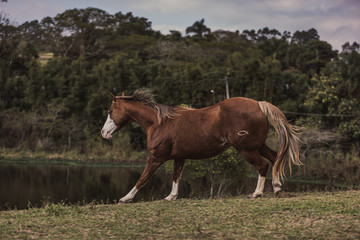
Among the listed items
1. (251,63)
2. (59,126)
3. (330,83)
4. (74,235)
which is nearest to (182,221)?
(74,235)

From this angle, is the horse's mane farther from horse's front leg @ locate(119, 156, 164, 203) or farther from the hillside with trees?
the hillside with trees

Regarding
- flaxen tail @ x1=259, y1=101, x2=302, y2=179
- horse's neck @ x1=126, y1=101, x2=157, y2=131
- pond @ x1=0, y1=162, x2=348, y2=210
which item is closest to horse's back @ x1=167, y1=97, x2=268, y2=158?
flaxen tail @ x1=259, y1=101, x2=302, y2=179

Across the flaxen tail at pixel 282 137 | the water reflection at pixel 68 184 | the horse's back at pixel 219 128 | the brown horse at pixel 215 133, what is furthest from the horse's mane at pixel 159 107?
the water reflection at pixel 68 184

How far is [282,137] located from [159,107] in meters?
2.12

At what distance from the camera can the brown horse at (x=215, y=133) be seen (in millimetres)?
6488

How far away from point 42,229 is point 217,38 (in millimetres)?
50977

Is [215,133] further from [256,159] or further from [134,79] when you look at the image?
[134,79]

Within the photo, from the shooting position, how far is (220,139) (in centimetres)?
668

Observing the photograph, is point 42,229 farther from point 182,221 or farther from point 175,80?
point 175,80

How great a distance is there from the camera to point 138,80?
33906 mm

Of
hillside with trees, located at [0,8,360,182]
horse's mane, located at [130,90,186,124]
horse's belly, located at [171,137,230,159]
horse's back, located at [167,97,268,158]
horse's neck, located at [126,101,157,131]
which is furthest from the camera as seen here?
hillside with trees, located at [0,8,360,182]

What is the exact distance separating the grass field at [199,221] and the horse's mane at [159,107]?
1.54 m

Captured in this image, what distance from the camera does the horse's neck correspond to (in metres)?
7.12

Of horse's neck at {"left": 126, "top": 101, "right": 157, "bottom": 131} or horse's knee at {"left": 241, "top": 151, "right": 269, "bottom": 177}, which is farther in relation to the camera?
horse's neck at {"left": 126, "top": 101, "right": 157, "bottom": 131}
